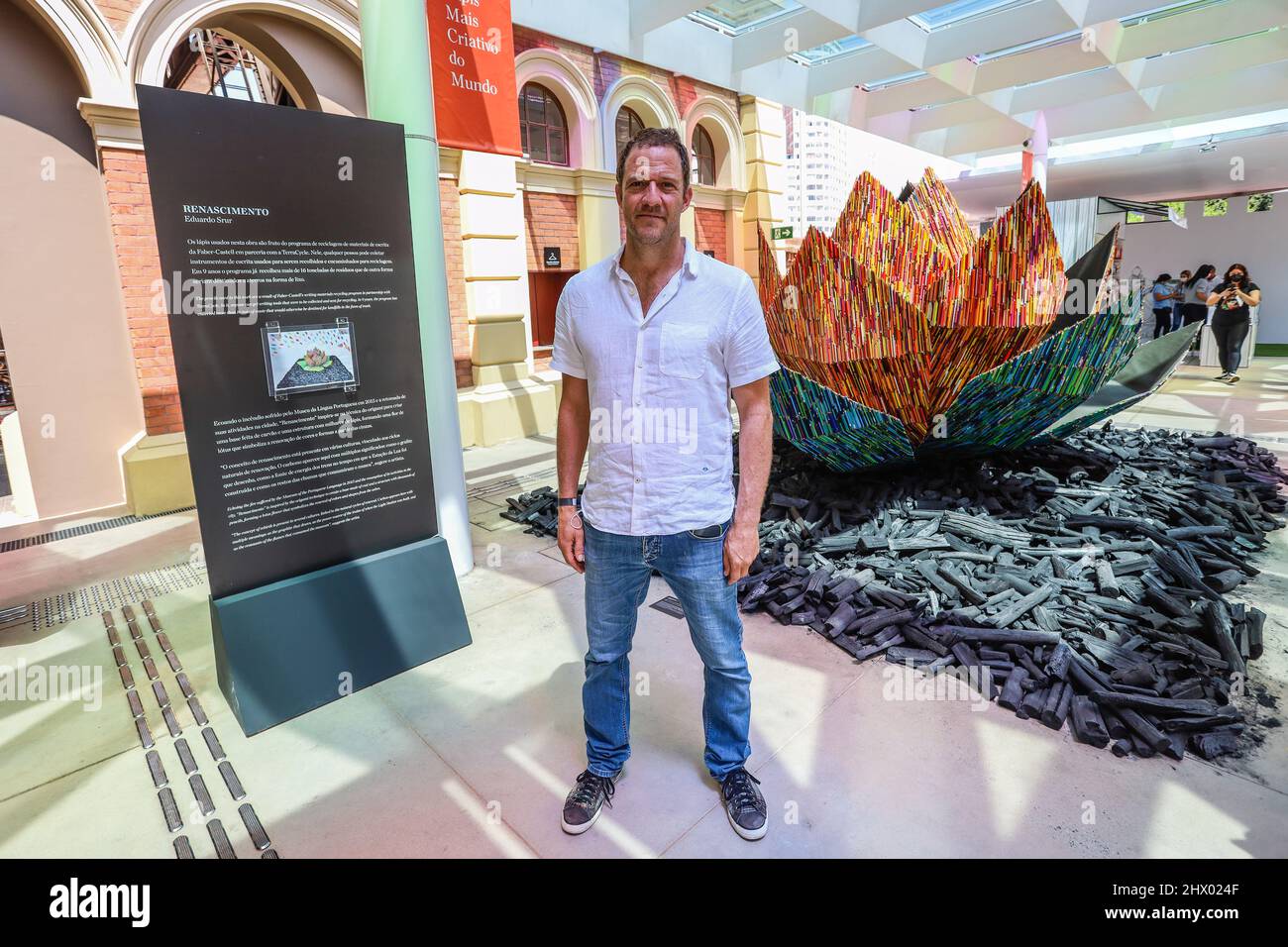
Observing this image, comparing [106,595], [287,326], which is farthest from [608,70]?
[106,595]

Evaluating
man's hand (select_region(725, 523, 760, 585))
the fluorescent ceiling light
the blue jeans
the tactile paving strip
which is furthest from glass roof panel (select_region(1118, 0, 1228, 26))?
the tactile paving strip

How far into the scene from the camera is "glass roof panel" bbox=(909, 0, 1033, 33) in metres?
9.34

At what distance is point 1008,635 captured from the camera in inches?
118

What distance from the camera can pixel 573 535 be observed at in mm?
2205

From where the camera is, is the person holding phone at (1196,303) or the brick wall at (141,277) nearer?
the brick wall at (141,277)

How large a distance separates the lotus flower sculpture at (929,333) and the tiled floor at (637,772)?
4.18 feet

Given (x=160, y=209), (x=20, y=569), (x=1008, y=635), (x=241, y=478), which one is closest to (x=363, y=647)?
(x=241, y=478)

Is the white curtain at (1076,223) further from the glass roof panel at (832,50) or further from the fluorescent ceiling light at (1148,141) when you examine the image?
the glass roof panel at (832,50)

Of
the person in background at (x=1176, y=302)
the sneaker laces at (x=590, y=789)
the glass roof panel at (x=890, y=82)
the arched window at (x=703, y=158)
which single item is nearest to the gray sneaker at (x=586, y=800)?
the sneaker laces at (x=590, y=789)

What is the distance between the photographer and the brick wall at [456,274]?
7.91 metres

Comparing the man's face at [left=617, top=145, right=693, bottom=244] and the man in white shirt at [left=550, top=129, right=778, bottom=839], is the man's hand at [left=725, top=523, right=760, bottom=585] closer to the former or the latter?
the man in white shirt at [left=550, top=129, right=778, bottom=839]

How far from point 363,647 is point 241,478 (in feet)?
2.96

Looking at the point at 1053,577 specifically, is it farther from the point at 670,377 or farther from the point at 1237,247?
the point at 1237,247

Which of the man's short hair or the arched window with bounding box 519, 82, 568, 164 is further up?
the arched window with bounding box 519, 82, 568, 164
